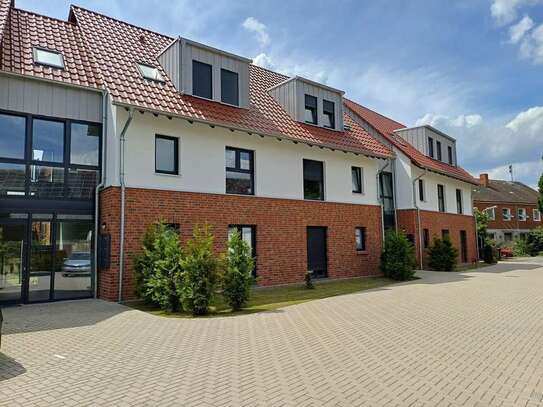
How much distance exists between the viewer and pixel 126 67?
42.8 feet

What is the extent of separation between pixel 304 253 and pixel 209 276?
659 cm

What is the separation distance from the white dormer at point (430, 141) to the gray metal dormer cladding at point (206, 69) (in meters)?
13.2

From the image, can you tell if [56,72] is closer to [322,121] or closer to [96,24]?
[96,24]

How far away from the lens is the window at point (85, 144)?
11.6 m

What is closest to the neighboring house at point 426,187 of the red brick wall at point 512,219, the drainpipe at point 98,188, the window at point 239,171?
the window at point 239,171

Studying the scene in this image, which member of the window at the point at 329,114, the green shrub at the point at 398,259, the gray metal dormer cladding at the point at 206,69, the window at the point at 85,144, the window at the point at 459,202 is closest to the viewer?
the window at the point at 85,144

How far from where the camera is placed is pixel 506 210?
160 feet

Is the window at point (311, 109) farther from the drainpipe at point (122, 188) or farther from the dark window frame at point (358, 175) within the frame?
the drainpipe at point (122, 188)

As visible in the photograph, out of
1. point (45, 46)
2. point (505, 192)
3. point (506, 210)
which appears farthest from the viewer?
point (505, 192)

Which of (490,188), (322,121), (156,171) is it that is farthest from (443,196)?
(490,188)

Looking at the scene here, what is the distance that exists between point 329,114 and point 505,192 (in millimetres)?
42159

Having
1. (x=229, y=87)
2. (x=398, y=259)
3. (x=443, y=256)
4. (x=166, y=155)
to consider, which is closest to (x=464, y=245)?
(x=443, y=256)

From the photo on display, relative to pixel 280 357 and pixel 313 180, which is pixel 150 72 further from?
pixel 280 357

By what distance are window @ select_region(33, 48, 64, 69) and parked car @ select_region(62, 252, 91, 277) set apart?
5201 millimetres
